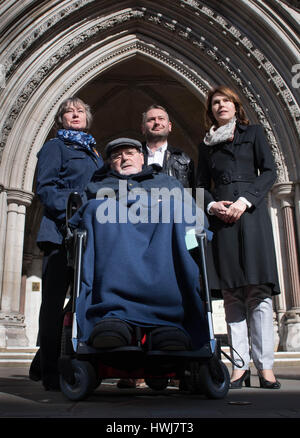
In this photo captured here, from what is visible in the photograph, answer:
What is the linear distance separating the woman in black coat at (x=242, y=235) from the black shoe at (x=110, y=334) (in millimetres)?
947

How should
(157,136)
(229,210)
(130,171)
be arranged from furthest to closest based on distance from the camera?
(157,136) → (229,210) → (130,171)

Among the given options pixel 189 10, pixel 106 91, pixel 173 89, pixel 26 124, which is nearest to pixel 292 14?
pixel 189 10

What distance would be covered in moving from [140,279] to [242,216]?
94 centimetres

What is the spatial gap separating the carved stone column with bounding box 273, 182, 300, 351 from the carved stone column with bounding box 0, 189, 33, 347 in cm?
392

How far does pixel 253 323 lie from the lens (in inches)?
99.2

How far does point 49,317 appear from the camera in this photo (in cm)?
242

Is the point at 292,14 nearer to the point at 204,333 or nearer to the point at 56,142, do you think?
the point at 56,142

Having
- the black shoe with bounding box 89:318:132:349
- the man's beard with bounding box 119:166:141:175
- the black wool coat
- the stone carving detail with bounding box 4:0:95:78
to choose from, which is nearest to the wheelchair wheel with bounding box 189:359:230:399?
the black shoe with bounding box 89:318:132:349

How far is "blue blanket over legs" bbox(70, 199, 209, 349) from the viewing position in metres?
1.83

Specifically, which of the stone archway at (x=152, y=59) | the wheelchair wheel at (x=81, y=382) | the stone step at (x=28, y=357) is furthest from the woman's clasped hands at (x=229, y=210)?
the stone archway at (x=152, y=59)

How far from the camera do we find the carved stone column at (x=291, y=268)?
701 cm

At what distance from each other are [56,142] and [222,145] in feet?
3.08

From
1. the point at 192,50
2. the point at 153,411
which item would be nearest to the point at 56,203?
the point at 153,411

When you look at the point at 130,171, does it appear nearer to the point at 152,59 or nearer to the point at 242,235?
the point at 242,235
